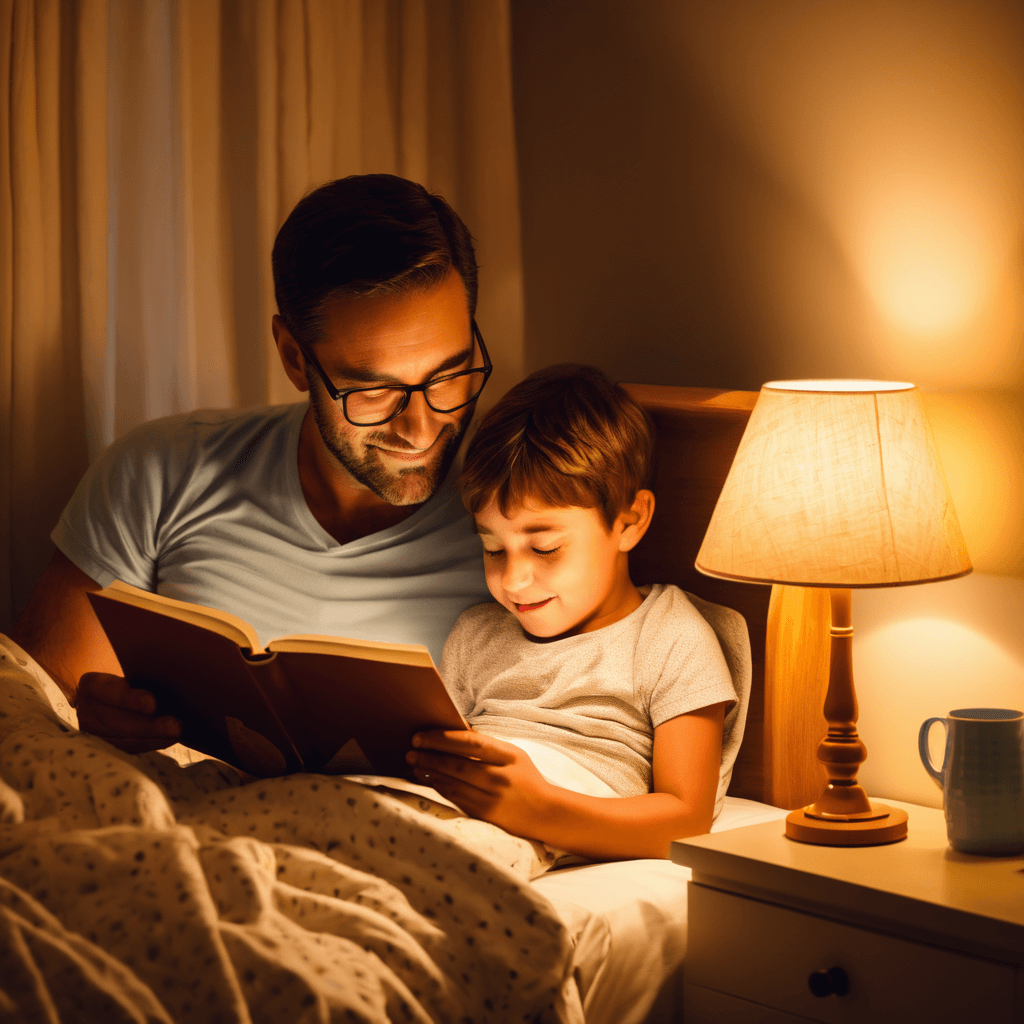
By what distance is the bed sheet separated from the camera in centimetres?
117

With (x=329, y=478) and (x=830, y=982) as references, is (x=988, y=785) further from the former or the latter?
(x=329, y=478)

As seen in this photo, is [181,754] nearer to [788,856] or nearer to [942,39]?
[788,856]

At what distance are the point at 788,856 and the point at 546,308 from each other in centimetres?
122

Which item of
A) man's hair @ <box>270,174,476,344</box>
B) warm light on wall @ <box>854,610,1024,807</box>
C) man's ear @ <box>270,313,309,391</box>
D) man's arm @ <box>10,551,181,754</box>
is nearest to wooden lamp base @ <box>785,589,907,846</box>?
warm light on wall @ <box>854,610,1024,807</box>

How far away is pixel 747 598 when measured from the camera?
1.63 m

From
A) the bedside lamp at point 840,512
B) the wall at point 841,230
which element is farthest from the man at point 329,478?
the bedside lamp at point 840,512

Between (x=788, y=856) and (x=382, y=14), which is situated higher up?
(x=382, y=14)

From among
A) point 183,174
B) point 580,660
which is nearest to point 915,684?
point 580,660

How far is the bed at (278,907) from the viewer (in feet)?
3.12

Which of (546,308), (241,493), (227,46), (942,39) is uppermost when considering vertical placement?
(227,46)

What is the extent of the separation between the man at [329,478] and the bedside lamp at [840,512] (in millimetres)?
513

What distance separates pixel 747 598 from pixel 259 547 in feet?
2.38

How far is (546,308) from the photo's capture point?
7.14 feet

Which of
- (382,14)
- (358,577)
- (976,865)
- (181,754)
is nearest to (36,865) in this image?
(181,754)
